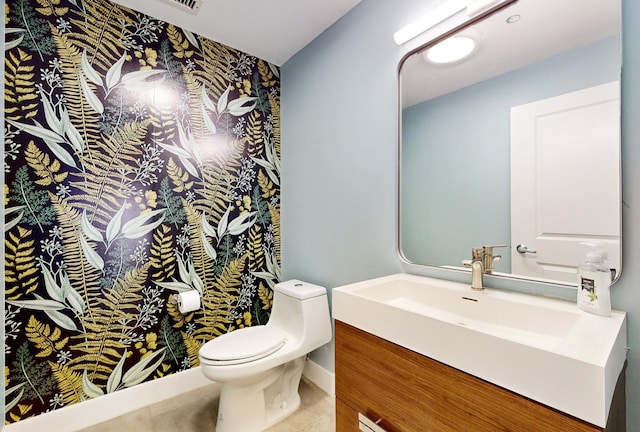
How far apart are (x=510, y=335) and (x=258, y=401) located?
4.15ft

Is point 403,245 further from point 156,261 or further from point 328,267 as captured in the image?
point 156,261

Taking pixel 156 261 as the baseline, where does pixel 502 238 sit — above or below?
above

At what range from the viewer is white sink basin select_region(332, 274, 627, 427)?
1.90ft

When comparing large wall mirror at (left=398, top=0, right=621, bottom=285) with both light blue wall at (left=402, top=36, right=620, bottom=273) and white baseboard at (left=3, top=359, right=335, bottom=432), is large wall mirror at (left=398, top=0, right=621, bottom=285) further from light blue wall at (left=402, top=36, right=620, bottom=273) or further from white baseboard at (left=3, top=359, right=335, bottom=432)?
white baseboard at (left=3, top=359, right=335, bottom=432)

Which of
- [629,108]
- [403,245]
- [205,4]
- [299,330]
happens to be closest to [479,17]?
[629,108]

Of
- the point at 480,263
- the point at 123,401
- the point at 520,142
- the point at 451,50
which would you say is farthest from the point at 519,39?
the point at 123,401

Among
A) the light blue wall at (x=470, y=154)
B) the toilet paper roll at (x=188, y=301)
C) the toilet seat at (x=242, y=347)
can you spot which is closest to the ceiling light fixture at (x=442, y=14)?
the light blue wall at (x=470, y=154)

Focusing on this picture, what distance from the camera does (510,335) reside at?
85 centimetres

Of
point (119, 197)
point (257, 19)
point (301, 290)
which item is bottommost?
point (301, 290)

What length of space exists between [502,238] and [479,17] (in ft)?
2.95

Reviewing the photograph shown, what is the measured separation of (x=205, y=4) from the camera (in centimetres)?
167

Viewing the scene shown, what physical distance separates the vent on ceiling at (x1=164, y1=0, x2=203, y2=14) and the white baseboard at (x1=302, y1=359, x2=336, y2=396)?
2.31 metres

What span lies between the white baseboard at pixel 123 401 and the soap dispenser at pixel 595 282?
141 cm

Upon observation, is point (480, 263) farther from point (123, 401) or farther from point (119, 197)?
point (123, 401)
